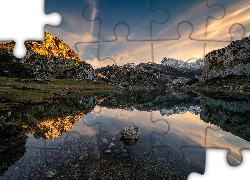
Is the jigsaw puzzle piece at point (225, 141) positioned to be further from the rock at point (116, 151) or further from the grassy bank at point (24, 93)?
the grassy bank at point (24, 93)

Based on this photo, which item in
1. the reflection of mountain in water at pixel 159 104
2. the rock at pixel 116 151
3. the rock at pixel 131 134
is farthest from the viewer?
the reflection of mountain in water at pixel 159 104

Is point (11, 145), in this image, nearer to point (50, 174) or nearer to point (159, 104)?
point (50, 174)

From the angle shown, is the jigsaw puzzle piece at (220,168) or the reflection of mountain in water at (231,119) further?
the reflection of mountain in water at (231,119)

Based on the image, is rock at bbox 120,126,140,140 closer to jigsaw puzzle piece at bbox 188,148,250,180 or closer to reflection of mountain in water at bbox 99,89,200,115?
jigsaw puzzle piece at bbox 188,148,250,180

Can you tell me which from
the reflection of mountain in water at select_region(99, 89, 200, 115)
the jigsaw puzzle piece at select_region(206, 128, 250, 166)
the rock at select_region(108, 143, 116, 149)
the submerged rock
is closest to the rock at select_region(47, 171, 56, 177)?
the rock at select_region(108, 143, 116, 149)

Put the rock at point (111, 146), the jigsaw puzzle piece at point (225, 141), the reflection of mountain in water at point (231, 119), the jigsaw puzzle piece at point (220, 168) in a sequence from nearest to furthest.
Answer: the jigsaw puzzle piece at point (220, 168)
the rock at point (111, 146)
the jigsaw puzzle piece at point (225, 141)
the reflection of mountain in water at point (231, 119)

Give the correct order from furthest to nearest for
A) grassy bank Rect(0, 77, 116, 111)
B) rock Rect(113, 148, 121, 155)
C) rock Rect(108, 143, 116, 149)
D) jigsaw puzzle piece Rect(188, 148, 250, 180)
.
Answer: grassy bank Rect(0, 77, 116, 111) → rock Rect(108, 143, 116, 149) → rock Rect(113, 148, 121, 155) → jigsaw puzzle piece Rect(188, 148, 250, 180)

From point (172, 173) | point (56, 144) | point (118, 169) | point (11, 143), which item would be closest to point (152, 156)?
point (172, 173)

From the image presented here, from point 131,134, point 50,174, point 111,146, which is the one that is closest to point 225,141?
point 131,134

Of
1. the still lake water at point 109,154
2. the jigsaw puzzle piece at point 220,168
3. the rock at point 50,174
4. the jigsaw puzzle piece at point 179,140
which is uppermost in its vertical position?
the jigsaw puzzle piece at point 220,168

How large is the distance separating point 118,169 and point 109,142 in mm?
5852

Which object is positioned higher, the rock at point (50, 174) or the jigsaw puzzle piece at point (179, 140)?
the jigsaw puzzle piece at point (179, 140)

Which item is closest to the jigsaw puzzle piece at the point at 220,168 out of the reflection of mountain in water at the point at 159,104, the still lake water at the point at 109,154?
the still lake water at the point at 109,154

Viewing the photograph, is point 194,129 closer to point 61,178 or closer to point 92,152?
point 92,152
